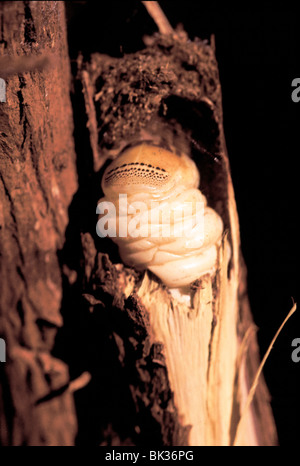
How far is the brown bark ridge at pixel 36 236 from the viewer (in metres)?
0.52

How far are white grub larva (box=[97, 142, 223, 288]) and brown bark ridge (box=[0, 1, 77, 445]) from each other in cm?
14

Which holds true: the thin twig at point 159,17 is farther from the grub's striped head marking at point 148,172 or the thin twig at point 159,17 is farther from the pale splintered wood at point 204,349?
the pale splintered wood at point 204,349

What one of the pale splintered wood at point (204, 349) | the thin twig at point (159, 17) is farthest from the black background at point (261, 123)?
the pale splintered wood at point (204, 349)

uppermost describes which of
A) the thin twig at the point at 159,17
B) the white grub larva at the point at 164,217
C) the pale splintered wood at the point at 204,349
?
the thin twig at the point at 159,17

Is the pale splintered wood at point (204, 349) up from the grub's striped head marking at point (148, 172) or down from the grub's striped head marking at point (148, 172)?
down

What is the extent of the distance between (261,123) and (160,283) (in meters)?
0.41

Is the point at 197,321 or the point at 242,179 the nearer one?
the point at 197,321

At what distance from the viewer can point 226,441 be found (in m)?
0.66

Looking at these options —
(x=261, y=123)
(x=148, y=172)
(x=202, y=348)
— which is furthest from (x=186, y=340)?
(x=261, y=123)

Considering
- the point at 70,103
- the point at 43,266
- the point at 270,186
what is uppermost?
the point at 70,103

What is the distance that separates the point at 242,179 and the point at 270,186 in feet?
0.21

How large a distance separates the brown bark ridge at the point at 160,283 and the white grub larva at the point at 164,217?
3 cm

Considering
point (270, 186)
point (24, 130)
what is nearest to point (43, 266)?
point (24, 130)

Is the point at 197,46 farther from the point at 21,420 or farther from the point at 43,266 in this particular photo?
the point at 21,420
